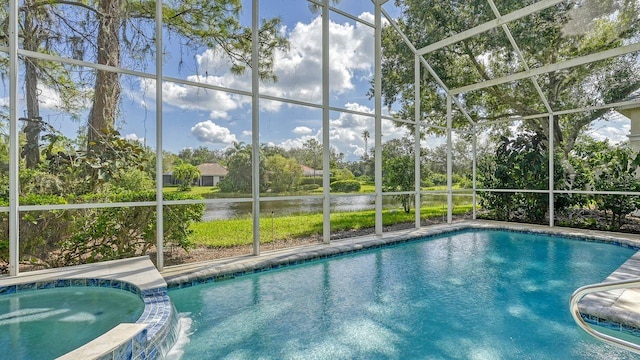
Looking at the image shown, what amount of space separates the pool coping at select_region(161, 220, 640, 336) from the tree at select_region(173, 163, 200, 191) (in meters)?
1.28

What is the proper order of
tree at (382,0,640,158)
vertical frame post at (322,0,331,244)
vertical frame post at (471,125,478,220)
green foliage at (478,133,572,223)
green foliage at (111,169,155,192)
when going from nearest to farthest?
green foliage at (111,169,155,192) → vertical frame post at (322,0,331,244) → tree at (382,0,640,158) → green foliage at (478,133,572,223) → vertical frame post at (471,125,478,220)

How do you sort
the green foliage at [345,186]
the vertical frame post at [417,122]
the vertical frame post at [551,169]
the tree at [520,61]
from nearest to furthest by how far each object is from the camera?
the tree at [520,61]
the green foliage at [345,186]
the vertical frame post at [417,122]
the vertical frame post at [551,169]

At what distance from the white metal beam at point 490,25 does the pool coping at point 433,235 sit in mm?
4480

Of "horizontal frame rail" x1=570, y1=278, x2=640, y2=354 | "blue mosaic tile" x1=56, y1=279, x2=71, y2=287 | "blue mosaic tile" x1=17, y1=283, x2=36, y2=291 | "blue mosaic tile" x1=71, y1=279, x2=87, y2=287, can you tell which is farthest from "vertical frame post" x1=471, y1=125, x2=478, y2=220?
"blue mosaic tile" x1=17, y1=283, x2=36, y2=291

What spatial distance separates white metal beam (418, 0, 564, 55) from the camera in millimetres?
6039

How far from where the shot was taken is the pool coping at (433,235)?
3316 millimetres

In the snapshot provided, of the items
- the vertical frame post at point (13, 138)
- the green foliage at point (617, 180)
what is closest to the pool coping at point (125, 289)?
the vertical frame post at point (13, 138)

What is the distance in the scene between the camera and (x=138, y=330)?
266 centimetres

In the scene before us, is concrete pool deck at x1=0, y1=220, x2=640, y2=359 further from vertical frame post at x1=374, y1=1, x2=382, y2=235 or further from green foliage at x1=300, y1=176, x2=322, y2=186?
green foliage at x1=300, y1=176, x2=322, y2=186

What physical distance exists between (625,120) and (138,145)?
11.2 m

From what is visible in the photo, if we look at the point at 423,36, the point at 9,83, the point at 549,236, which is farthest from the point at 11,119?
the point at 549,236

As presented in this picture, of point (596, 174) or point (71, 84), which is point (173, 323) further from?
point (596, 174)

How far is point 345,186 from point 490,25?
4.52 m

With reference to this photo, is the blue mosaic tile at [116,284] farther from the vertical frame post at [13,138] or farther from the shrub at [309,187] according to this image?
the shrub at [309,187]
